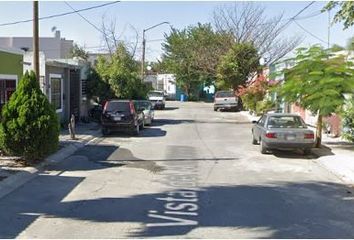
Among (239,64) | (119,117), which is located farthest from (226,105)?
(119,117)

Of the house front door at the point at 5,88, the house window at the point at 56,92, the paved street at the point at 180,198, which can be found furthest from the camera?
the house window at the point at 56,92

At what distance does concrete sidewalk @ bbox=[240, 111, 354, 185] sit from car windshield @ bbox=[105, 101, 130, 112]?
879 cm

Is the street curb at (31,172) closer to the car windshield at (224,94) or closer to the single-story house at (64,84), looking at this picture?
the single-story house at (64,84)

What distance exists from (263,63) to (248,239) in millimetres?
41435

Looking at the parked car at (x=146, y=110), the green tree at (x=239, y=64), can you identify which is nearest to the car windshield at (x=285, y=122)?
the parked car at (x=146, y=110)

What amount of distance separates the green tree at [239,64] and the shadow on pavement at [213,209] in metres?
37.2

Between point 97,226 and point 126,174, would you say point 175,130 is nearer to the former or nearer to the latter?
point 126,174

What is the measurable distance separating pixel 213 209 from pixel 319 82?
986 centimetres

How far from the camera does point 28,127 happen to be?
45.8ft

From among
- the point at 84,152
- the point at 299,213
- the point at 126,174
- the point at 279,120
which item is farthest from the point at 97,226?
the point at 279,120

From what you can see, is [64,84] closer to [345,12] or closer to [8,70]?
[8,70]

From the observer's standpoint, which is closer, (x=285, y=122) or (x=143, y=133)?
(x=285, y=122)

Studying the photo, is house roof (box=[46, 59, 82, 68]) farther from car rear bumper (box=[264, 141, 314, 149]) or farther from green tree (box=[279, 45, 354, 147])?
car rear bumper (box=[264, 141, 314, 149])

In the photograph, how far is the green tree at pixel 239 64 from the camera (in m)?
48.1
